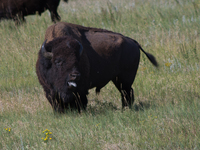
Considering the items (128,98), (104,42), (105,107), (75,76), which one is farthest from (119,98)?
(75,76)

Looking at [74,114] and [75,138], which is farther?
[74,114]

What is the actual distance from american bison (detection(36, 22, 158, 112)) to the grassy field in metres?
0.33

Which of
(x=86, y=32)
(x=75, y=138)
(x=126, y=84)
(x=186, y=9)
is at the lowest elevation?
(x=186, y=9)

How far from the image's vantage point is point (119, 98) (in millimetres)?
5988

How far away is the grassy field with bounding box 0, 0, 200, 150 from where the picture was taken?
3.84 metres

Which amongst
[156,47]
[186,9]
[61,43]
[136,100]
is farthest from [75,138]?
[186,9]

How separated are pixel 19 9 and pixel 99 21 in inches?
103

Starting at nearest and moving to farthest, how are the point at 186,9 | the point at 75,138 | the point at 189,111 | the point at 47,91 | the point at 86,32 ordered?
1. the point at 75,138
2. the point at 189,111
3. the point at 47,91
4. the point at 86,32
5. the point at 186,9

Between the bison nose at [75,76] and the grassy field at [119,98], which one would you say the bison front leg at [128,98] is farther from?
the bison nose at [75,76]

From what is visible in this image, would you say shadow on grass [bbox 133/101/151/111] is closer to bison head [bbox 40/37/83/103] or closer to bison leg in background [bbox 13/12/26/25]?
bison head [bbox 40/37/83/103]

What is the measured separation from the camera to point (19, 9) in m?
9.84

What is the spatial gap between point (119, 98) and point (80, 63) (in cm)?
165

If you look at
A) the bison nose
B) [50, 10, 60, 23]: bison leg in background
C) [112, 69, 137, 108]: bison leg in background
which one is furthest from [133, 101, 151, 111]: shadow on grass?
[50, 10, 60, 23]: bison leg in background

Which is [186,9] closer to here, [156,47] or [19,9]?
[156,47]
